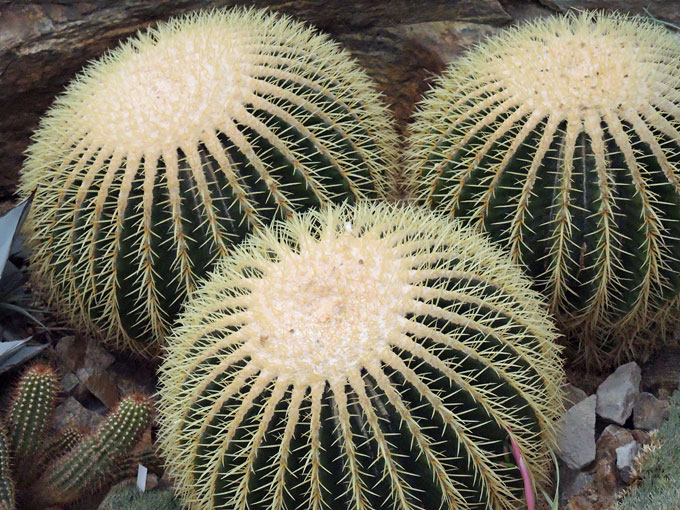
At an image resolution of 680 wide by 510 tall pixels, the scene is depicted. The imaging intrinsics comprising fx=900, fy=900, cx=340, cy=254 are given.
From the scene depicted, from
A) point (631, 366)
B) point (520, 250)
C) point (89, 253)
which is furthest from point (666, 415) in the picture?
point (89, 253)

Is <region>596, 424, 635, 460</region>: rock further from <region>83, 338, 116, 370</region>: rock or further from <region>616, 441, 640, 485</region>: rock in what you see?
<region>83, 338, 116, 370</region>: rock

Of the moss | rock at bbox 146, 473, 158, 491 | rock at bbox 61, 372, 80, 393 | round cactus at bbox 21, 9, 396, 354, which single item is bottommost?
rock at bbox 146, 473, 158, 491

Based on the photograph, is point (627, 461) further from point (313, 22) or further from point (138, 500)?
point (313, 22)

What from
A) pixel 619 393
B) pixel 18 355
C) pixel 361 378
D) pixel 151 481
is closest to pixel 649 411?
pixel 619 393

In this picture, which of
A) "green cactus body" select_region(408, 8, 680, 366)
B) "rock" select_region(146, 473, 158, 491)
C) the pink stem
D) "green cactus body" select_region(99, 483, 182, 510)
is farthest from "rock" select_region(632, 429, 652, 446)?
"rock" select_region(146, 473, 158, 491)

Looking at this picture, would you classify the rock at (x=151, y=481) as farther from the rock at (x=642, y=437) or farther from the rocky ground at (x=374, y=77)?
the rock at (x=642, y=437)

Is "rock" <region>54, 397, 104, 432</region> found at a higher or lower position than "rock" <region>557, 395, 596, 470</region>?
lower

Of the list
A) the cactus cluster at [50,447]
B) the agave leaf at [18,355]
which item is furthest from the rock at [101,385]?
the cactus cluster at [50,447]
